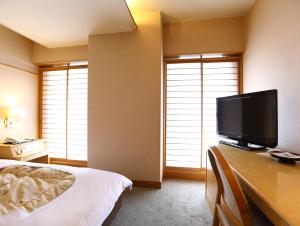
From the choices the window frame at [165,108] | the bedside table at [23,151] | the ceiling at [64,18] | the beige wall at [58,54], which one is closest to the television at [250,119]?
the window frame at [165,108]

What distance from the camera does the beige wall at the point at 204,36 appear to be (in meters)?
2.59

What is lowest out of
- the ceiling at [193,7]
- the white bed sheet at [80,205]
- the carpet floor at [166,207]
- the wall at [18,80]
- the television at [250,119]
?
the carpet floor at [166,207]

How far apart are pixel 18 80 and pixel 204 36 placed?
11.2 feet

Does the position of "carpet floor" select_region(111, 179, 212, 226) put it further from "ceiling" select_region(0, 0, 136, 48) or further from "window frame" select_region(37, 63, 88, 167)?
"ceiling" select_region(0, 0, 136, 48)

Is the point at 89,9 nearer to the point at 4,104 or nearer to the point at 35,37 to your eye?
the point at 35,37

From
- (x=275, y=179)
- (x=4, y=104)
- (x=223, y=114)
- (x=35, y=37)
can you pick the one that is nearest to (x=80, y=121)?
(x=4, y=104)

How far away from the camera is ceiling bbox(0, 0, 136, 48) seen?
6.20ft

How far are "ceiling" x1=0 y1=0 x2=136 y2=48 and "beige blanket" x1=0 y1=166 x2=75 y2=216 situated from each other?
1.82m

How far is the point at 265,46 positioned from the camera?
6.48 ft

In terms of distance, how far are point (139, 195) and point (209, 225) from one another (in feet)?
3.16

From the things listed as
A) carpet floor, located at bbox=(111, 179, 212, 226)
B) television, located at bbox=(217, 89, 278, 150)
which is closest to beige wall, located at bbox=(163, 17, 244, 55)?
television, located at bbox=(217, 89, 278, 150)

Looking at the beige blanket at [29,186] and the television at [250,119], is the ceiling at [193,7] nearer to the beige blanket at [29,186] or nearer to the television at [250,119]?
the television at [250,119]

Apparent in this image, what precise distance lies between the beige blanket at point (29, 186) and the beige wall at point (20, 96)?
5.42ft

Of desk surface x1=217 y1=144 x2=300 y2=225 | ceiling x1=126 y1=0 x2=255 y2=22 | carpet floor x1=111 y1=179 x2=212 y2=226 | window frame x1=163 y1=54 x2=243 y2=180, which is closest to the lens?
desk surface x1=217 y1=144 x2=300 y2=225
